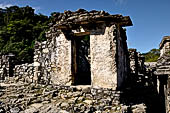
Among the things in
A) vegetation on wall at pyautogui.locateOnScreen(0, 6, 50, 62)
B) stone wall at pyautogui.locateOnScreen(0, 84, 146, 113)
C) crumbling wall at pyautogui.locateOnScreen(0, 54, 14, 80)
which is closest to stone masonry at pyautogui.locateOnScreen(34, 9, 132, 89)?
stone wall at pyautogui.locateOnScreen(0, 84, 146, 113)

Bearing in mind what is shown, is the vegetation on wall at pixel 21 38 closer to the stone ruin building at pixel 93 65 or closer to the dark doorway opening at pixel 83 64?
the dark doorway opening at pixel 83 64

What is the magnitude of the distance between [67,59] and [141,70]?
6519 mm

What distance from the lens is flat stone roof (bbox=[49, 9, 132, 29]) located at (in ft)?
15.8

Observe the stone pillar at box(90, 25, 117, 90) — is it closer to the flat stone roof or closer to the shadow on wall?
the flat stone roof

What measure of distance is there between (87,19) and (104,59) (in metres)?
1.35

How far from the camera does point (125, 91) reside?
5168 mm

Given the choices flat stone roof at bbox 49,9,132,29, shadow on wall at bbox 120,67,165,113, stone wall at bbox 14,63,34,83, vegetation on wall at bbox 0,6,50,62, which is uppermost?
vegetation on wall at bbox 0,6,50,62

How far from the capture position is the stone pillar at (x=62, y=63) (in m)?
5.75

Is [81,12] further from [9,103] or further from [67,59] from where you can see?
[9,103]

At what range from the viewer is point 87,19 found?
16.6ft

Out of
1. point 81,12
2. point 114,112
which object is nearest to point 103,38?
point 81,12

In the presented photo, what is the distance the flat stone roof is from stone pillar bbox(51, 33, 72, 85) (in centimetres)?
60

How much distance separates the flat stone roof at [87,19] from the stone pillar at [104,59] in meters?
0.27

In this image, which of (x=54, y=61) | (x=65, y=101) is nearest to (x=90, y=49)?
(x=54, y=61)
